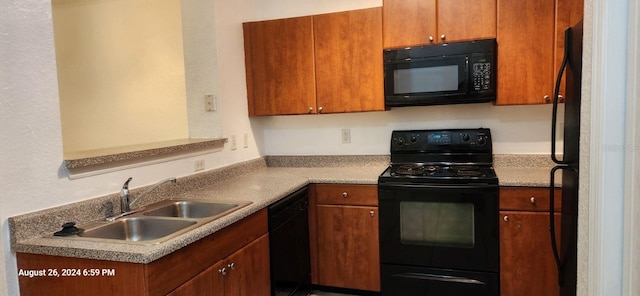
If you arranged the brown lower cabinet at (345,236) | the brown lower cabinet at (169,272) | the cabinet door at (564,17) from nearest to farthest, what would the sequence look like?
1. the brown lower cabinet at (169,272)
2. the cabinet door at (564,17)
3. the brown lower cabinet at (345,236)

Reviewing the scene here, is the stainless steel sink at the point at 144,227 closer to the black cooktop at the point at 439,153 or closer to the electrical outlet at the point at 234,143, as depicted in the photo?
the electrical outlet at the point at 234,143

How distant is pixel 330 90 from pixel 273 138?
0.78 metres

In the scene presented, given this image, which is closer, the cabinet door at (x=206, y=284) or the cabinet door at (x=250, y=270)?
the cabinet door at (x=206, y=284)

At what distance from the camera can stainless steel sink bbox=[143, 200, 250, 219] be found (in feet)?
6.93

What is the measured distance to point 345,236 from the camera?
282 cm

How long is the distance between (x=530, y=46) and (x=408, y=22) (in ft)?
2.56

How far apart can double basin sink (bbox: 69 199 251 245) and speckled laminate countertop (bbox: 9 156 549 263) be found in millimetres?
57

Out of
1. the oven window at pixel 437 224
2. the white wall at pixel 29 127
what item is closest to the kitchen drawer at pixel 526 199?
the oven window at pixel 437 224

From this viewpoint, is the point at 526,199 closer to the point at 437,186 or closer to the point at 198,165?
the point at 437,186

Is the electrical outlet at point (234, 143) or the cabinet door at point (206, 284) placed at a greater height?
the electrical outlet at point (234, 143)

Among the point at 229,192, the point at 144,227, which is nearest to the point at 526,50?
the point at 229,192

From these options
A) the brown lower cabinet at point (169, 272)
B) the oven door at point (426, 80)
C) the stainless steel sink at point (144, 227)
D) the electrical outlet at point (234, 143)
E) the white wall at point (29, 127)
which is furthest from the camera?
the electrical outlet at point (234, 143)

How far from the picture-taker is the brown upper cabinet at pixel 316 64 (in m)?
2.87

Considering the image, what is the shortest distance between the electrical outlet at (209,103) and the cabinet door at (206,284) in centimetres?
132
